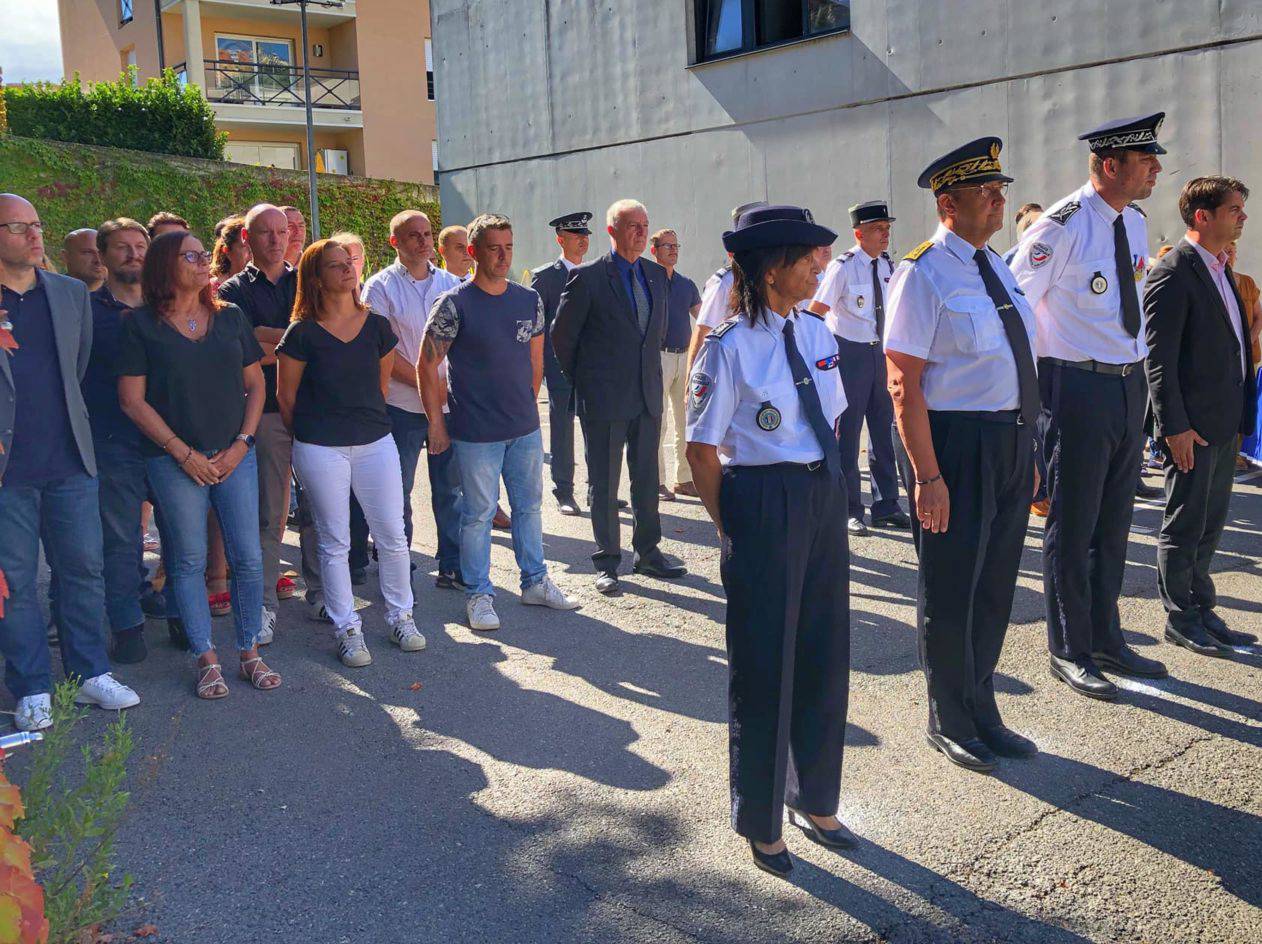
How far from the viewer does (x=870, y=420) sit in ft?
28.3

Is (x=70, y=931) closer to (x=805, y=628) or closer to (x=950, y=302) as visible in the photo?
(x=805, y=628)

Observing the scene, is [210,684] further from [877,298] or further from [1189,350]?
[877,298]

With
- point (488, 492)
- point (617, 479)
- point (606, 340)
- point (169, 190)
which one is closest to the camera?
point (488, 492)

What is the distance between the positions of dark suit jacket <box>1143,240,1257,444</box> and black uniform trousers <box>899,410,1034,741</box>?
147 centimetres

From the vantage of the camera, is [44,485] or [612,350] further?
[612,350]

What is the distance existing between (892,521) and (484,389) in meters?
3.44

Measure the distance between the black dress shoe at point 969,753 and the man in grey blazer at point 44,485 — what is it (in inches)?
137

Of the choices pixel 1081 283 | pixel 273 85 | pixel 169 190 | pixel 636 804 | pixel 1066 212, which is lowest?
pixel 636 804

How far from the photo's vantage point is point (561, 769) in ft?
15.1

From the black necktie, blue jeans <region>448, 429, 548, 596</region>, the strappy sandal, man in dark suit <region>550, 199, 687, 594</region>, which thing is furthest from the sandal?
the black necktie

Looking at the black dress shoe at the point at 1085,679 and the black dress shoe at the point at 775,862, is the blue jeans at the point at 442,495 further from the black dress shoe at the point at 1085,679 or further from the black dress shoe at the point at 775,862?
the black dress shoe at the point at 775,862

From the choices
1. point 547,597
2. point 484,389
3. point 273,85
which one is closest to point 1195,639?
point 547,597

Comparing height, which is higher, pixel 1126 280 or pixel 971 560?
pixel 1126 280

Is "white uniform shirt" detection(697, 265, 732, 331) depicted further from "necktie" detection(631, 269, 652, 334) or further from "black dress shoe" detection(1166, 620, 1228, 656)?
"black dress shoe" detection(1166, 620, 1228, 656)
